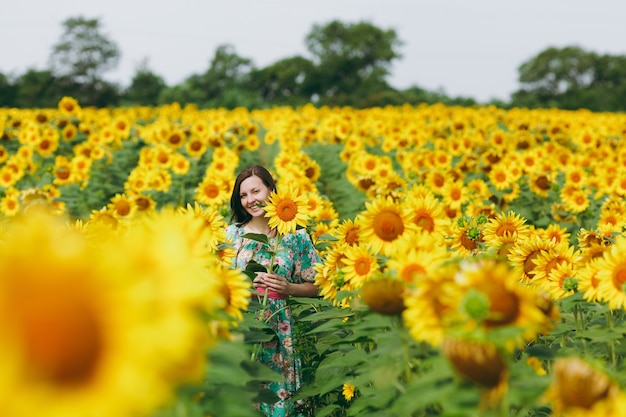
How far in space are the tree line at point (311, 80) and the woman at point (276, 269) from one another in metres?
27.2

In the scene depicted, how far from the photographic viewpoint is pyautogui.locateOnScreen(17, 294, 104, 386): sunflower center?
1240mm

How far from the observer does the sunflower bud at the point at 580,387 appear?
1744mm

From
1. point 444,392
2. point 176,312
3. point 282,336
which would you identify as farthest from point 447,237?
point 176,312

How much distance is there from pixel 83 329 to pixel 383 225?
6.07ft

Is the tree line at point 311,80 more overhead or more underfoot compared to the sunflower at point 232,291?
more overhead

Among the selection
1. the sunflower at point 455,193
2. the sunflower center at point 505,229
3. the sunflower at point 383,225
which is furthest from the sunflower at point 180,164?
the sunflower at point 383,225

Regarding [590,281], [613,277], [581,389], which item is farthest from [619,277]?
[581,389]

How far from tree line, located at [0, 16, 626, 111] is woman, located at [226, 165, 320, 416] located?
89.4 feet

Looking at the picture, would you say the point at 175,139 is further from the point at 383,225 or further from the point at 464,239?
the point at 383,225

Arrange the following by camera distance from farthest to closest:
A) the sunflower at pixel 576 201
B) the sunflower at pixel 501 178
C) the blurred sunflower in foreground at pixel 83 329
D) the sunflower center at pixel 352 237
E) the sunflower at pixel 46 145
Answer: the sunflower at pixel 46 145 < the sunflower at pixel 501 178 < the sunflower at pixel 576 201 < the sunflower center at pixel 352 237 < the blurred sunflower in foreground at pixel 83 329

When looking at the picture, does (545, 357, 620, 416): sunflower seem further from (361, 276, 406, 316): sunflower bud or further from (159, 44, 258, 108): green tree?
(159, 44, 258, 108): green tree

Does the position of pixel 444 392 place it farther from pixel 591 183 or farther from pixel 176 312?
pixel 591 183

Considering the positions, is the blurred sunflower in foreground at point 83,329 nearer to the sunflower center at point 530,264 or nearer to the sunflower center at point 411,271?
the sunflower center at point 411,271

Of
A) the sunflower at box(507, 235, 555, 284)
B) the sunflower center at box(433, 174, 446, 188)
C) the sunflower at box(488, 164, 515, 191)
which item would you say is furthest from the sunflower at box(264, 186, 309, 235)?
the sunflower at box(488, 164, 515, 191)
